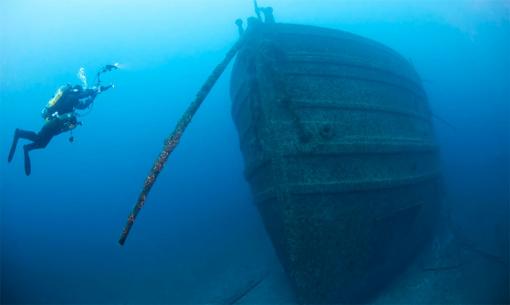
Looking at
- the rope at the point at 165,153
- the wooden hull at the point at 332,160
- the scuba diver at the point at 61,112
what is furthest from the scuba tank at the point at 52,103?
the wooden hull at the point at 332,160

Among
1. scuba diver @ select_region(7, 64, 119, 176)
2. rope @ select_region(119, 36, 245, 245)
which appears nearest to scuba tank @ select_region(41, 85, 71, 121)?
scuba diver @ select_region(7, 64, 119, 176)

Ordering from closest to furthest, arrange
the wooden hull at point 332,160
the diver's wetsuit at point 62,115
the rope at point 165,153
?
the rope at point 165,153
the wooden hull at point 332,160
the diver's wetsuit at point 62,115

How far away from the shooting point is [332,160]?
3721mm

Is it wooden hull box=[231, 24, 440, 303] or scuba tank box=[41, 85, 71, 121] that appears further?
scuba tank box=[41, 85, 71, 121]

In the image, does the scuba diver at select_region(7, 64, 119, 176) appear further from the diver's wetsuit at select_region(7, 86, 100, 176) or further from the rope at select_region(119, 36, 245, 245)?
A: the rope at select_region(119, 36, 245, 245)

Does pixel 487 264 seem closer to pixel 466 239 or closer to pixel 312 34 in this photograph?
pixel 466 239

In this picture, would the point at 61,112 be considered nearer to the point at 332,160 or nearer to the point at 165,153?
the point at 165,153

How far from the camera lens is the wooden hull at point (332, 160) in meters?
3.63

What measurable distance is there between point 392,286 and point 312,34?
3722 millimetres

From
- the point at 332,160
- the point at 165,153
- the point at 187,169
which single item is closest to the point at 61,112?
the point at 165,153

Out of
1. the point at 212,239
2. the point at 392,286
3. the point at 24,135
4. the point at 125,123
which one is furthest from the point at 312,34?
the point at 125,123

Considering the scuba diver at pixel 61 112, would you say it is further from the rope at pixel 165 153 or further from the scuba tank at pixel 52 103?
the rope at pixel 165 153

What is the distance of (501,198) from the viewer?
7301mm

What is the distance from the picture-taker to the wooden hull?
11.9 feet
